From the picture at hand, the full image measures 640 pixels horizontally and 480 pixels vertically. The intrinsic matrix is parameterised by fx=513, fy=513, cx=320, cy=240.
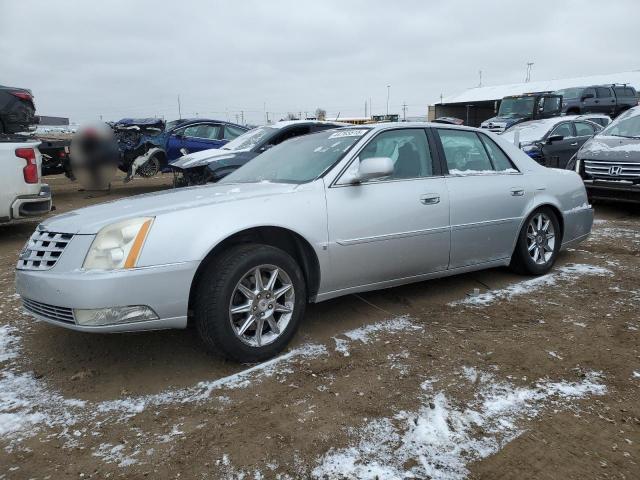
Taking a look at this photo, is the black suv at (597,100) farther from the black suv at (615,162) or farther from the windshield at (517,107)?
the black suv at (615,162)

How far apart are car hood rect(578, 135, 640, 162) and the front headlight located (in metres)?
7.63

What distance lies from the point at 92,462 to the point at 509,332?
273 centimetres

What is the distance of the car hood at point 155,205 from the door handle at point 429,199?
1.03 metres

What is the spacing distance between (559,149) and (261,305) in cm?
971

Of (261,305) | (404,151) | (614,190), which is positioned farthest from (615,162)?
(261,305)

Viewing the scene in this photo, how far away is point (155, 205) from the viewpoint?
3.21m

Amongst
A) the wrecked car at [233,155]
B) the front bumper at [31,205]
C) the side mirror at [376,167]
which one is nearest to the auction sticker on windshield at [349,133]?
the side mirror at [376,167]

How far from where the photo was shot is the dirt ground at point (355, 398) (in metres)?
2.26

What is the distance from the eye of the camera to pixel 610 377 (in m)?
2.96

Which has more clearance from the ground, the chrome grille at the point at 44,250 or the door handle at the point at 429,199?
the door handle at the point at 429,199

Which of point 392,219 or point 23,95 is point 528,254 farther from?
point 23,95

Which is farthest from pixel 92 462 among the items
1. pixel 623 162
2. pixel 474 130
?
pixel 623 162

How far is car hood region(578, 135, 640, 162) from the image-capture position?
310 inches

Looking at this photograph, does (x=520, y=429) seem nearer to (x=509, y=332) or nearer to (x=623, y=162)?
(x=509, y=332)
